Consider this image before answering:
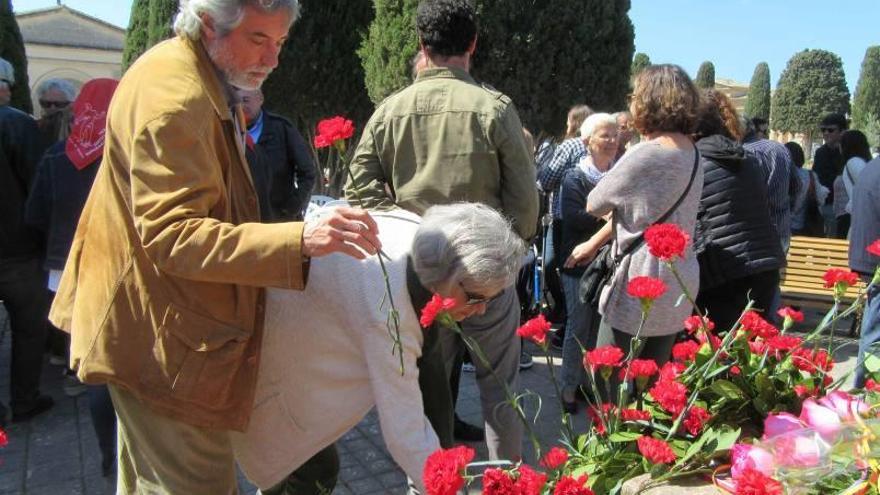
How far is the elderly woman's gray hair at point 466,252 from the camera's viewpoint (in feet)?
5.87

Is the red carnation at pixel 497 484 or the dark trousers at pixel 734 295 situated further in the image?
the dark trousers at pixel 734 295

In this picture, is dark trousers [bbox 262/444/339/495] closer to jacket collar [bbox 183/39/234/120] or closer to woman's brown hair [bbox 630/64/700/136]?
jacket collar [bbox 183/39/234/120]

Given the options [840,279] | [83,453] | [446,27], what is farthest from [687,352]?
[83,453]

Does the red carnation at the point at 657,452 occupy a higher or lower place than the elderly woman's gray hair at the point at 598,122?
lower

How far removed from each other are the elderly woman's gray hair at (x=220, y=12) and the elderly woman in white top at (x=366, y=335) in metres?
0.58

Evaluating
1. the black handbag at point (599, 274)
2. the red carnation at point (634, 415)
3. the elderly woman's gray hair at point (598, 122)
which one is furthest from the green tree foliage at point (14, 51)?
the red carnation at point (634, 415)

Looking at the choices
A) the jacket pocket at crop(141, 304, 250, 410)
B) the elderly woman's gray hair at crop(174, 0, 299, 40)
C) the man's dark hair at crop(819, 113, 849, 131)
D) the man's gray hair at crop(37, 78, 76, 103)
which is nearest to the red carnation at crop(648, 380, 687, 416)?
the jacket pocket at crop(141, 304, 250, 410)

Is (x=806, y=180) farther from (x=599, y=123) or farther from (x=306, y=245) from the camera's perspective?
(x=306, y=245)

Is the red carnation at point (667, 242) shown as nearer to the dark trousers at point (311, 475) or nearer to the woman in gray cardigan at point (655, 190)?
the dark trousers at point (311, 475)

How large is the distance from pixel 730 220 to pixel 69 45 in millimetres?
35466

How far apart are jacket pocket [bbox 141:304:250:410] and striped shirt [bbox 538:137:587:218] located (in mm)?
3896

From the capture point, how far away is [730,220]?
3.65 meters

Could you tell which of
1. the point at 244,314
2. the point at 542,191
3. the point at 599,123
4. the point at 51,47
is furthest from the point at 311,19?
the point at 51,47

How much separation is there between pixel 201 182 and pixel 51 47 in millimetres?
36597
